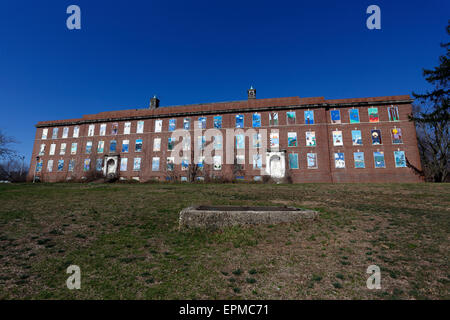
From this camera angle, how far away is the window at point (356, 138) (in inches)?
1060

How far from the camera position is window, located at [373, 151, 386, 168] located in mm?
25891

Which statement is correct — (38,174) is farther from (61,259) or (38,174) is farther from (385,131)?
(385,131)

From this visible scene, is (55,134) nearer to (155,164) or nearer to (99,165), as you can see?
(99,165)

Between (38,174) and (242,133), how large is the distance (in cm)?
3492

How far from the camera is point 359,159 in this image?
26.5 metres

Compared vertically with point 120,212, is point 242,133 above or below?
above

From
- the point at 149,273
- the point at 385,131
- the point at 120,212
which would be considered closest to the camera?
the point at 149,273

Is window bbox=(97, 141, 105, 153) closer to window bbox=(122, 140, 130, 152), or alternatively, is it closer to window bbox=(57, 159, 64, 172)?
window bbox=(122, 140, 130, 152)

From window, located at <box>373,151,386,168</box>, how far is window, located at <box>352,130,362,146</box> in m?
2.26

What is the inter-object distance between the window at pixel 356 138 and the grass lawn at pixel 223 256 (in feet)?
64.0

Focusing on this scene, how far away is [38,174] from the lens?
34594mm

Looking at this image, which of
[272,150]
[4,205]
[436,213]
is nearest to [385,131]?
[272,150]

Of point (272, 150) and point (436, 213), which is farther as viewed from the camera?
point (272, 150)
